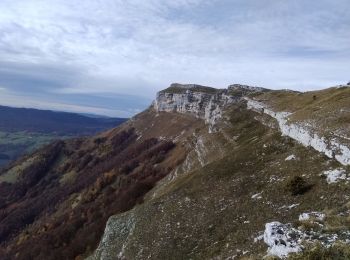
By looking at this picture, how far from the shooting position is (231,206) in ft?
128

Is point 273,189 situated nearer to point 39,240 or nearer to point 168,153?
point 168,153

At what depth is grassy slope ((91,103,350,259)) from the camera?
31734mm

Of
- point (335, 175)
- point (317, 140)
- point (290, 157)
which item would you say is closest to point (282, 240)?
point (335, 175)

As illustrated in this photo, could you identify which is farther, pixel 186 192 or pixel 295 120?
pixel 295 120

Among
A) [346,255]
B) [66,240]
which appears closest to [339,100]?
[346,255]

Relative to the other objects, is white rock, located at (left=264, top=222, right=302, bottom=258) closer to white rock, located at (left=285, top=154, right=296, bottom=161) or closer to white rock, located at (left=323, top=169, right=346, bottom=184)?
white rock, located at (left=323, top=169, right=346, bottom=184)

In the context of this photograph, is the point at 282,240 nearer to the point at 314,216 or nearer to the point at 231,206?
the point at 314,216

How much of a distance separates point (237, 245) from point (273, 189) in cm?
932

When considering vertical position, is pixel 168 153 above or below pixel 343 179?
below

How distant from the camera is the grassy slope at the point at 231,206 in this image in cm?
3173

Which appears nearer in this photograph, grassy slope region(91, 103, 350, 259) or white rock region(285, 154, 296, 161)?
grassy slope region(91, 103, 350, 259)

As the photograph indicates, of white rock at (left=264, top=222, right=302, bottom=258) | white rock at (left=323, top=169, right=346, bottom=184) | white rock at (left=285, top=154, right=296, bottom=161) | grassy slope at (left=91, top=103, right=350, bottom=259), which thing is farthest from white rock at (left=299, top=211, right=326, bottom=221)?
white rock at (left=285, top=154, right=296, bottom=161)

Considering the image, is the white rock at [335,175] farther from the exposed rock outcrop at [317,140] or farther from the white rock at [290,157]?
the white rock at [290,157]

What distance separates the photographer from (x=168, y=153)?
16612 cm
